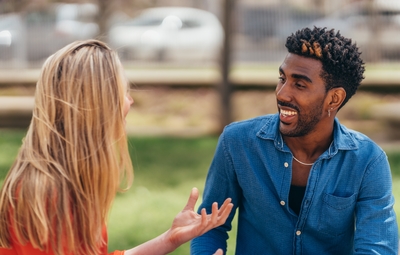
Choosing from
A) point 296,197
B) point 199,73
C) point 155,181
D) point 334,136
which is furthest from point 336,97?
point 199,73

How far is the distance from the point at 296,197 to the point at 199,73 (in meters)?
7.65

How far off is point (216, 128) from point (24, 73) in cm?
371

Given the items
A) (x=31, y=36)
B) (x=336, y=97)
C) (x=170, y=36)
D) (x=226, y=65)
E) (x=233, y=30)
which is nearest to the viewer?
(x=336, y=97)

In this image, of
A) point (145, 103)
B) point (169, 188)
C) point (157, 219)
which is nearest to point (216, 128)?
point (145, 103)

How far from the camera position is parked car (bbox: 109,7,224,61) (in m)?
11.9

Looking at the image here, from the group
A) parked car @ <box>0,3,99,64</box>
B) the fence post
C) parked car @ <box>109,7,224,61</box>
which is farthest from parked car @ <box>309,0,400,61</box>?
parked car @ <box>0,3,99,64</box>

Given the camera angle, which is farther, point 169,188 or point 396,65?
point 396,65

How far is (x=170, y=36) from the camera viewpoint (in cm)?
1377

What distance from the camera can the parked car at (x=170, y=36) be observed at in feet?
39.1

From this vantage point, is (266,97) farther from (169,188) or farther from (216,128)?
(169,188)

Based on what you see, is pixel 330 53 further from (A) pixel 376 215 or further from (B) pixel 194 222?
(B) pixel 194 222

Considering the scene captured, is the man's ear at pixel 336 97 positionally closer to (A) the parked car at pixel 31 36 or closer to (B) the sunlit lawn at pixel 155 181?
(B) the sunlit lawn at pixel 155 181

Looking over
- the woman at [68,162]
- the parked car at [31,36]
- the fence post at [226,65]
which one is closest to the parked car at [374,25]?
the fence post at [226,65]

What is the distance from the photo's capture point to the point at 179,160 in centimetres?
714
